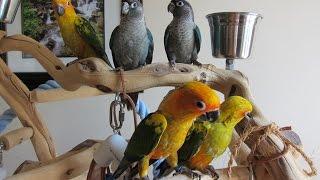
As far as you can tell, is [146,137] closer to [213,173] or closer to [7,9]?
[213,173]

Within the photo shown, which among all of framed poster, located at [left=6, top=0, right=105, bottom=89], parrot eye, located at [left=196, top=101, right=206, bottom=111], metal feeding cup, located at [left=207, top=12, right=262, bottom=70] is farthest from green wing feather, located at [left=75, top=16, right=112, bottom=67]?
framed poster, located at [left=6, top=0, right=105, bottom=89]

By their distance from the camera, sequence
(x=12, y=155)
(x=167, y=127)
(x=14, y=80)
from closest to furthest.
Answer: (x=167, y=127)
(x=14, y=80)
(x=12, y=155)

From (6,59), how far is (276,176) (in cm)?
124

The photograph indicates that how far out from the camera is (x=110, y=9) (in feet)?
4.99

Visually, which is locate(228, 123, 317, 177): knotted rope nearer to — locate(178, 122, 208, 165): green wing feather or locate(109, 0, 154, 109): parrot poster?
locate(178, 122, 208, 165): green wing feather

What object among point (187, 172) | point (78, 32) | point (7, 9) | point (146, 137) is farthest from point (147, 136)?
point (7, 9)

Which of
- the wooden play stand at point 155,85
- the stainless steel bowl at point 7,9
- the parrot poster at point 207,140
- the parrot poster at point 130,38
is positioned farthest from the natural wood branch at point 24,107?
the parrot poster at point 207,140

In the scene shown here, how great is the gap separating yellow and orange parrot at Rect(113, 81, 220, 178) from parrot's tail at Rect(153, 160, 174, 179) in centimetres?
3

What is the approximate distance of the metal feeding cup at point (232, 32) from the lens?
0.70m

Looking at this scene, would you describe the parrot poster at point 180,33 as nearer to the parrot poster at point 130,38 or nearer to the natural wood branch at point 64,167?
the parrot poster at point 130,38

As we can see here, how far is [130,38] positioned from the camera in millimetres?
692

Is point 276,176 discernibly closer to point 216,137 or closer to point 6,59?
point 216,137

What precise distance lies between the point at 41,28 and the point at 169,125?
112 centimetres

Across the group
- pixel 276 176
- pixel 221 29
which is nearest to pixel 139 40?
pixel 221 29
